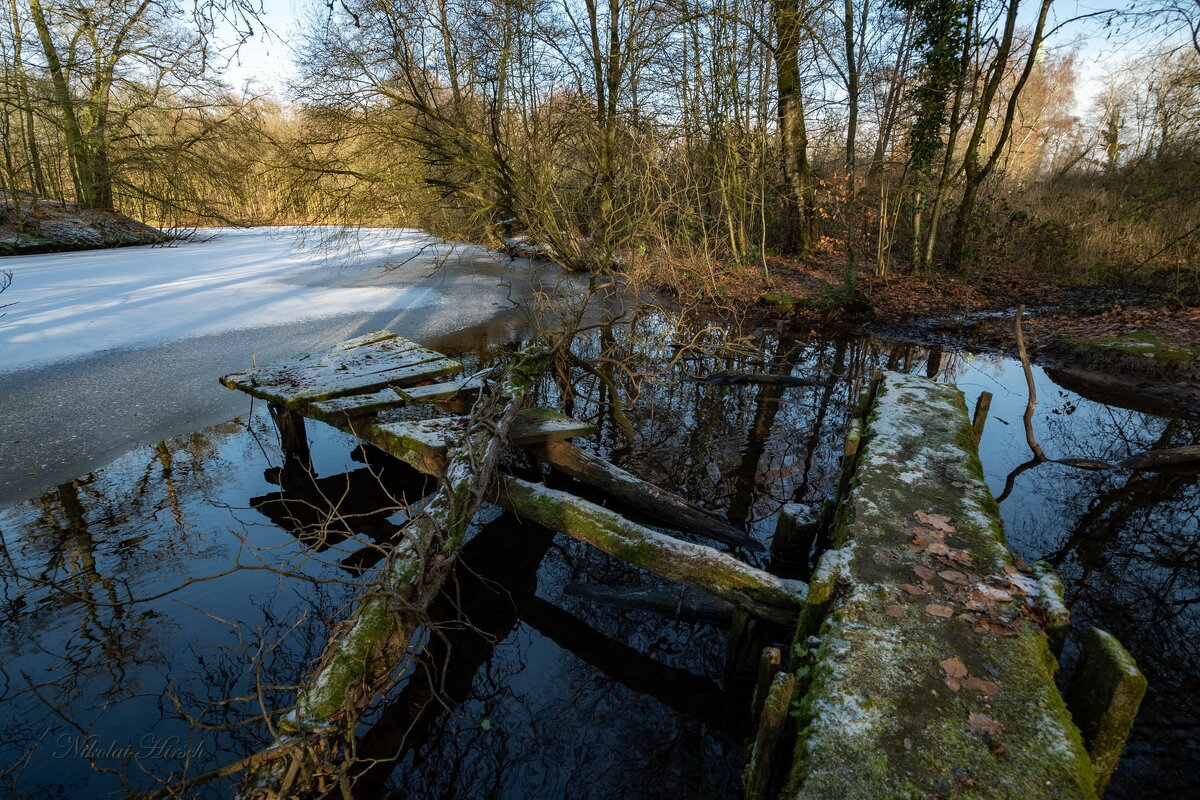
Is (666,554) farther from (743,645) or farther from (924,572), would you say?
(924,572)

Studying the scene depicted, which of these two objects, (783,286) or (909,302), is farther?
(783,286)

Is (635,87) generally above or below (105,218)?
above

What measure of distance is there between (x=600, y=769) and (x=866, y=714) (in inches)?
60.0

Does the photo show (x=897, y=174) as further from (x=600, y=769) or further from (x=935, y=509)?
(x=600, y=769)

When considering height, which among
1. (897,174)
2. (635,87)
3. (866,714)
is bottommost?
(866,714)

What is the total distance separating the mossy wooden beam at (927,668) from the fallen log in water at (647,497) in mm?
1144

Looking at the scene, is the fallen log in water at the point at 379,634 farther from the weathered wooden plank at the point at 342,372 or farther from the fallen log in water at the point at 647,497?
the weathered wooden plank at the point at 342,372

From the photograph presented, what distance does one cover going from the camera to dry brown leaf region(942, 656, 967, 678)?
7.62ft

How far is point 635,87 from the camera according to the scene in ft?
41.1

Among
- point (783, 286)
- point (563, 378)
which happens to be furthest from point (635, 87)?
point (563, 378)

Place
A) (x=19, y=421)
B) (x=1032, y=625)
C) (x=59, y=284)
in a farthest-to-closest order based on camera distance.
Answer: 1. (x=59, y=284)
2. (x=19, y=421)
3. (x=1032, y=625)

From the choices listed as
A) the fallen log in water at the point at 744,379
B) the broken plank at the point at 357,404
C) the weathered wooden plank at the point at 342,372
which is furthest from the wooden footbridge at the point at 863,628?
the fallen log in water at the point at 744,379

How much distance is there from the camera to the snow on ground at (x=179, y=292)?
889 centimetres

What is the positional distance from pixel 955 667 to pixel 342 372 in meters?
6.19
